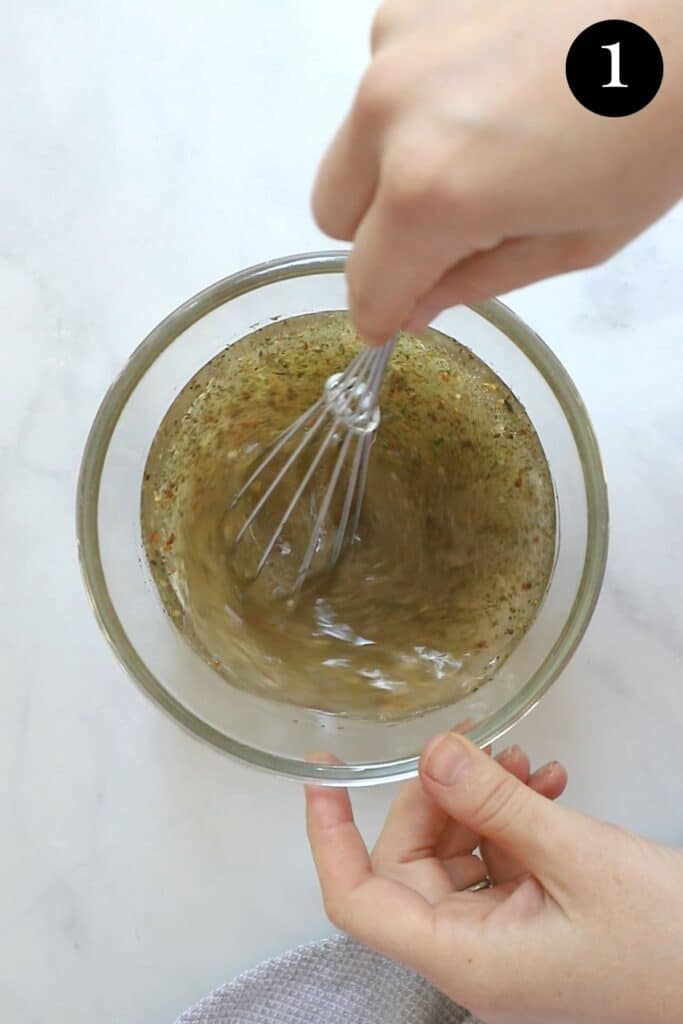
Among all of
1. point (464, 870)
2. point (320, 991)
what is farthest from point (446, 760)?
point (320, 991)

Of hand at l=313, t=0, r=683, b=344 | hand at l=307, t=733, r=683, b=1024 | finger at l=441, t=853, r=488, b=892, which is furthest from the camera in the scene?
finger at l=441, t=853, r=488, b=892

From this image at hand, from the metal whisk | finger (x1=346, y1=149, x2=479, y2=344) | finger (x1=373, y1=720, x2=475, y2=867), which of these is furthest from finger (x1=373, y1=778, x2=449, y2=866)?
finger (x1=346, y1=149, x2=479, y2=344)

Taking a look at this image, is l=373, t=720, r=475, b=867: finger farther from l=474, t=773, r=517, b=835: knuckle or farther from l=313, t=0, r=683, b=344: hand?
l=313, t=0, r=683, b=344: hand

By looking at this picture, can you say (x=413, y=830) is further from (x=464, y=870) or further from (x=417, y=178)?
(x=417, y=178)

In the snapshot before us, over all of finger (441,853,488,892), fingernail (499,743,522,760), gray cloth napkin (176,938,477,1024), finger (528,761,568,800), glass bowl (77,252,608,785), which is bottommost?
gray cloth napkin (176,938,477,1024)

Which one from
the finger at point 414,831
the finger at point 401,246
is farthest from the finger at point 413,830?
the finger at point 401,246

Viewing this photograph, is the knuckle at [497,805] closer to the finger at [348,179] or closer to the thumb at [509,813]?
the thumb at [509,813]

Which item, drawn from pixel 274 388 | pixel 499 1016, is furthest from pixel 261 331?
pixel 499 1016
